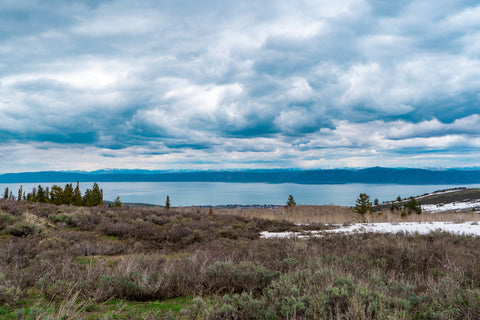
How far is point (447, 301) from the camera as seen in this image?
13.0ft

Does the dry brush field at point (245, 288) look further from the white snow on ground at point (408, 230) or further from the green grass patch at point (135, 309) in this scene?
the white snow on ground at point (408, 230)

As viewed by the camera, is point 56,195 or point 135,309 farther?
point 56,195

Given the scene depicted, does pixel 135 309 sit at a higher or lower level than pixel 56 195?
lower

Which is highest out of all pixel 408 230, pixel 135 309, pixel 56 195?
pixel 56 195

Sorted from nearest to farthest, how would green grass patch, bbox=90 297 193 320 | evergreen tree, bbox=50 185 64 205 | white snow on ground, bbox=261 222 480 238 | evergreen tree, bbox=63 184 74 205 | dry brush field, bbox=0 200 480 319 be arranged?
dry brush field, bbox=0 200 480 319
green grass patch, bbox=90 297 193 320
white snow on ground, bbox=261 222 480 238
evergreen tree, bbox=50 185 64 205
evergreen tree, bbox=63 184 74 205

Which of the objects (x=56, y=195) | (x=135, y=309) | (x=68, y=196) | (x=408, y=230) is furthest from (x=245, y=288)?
(x=56, y=195)

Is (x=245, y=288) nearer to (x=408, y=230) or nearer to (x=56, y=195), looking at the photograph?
(x=408, y=230)

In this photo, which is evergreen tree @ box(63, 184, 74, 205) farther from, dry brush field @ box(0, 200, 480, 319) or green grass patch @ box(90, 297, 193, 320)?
green grass patch @ box(90, 297, 193, 320)

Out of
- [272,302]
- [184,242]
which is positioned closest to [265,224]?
[184,242]

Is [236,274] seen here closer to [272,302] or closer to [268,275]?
[268,275]

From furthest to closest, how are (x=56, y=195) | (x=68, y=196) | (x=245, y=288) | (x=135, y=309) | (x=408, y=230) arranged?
(x=68, y=196), (x=56, y=195), (x=408, y=230), (x=245, y=288), (x=135, y=309)

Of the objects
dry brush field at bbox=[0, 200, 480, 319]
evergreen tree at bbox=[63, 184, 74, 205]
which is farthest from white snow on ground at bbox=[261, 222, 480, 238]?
evergreen tree at bbox=[63, 184, 74, 205]

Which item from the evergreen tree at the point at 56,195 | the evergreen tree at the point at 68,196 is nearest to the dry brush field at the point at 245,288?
the evergreen tree at the point at 68,196

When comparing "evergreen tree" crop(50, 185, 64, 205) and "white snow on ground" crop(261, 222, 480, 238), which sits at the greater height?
"evergreen tree" crop(50, 185, 64, 205)
